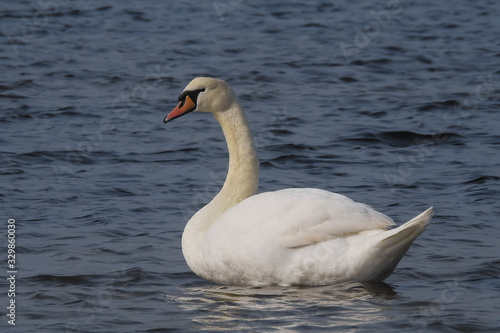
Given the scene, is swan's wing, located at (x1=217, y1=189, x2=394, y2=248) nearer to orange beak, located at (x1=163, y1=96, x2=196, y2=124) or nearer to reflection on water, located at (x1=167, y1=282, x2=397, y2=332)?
reflection on water, located at (x1=167, y1=282, x2=397, y2=332)

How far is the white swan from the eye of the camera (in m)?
6.53

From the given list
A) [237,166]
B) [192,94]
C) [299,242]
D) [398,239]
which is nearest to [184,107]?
[192,94]

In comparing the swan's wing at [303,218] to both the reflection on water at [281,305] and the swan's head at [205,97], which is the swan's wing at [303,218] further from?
the swan's head at [205,97]

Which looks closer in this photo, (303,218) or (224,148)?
(303,218)

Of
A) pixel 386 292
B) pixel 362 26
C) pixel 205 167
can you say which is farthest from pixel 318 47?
pixel 386 292

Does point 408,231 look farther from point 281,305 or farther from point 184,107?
point 184,107

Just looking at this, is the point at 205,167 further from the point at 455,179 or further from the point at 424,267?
the point at 424,267

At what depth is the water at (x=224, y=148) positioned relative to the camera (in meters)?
6.61

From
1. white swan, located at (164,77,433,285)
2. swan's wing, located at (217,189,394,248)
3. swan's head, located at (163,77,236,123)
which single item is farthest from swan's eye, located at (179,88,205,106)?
swan's wing, located at (217,189,394,248)

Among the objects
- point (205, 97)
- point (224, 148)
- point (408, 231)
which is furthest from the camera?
point (224, 148)

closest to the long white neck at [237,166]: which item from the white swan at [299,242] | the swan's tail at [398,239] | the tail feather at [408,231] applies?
the white swan at [299,242]

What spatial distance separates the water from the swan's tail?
0.77 feet

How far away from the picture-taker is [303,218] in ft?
21.9

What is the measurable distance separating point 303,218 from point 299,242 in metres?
0.16
